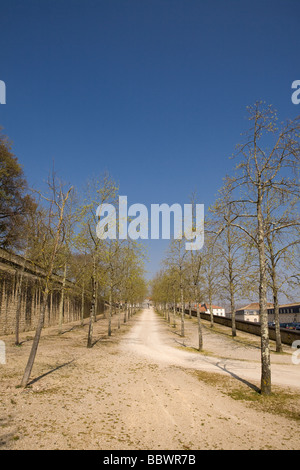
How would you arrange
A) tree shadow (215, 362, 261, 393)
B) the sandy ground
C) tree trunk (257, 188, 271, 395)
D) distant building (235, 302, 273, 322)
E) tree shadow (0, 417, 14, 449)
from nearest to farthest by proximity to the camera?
1. tree shadow (0, 417, 14, 449)
2. the sandy ground
3. tree trunk (257, 188, 271, 395)
4. tree shadow (215, 362, 261, 393)
5. distant building (235, 302, 273, 322)

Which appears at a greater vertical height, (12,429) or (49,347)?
(12,429)

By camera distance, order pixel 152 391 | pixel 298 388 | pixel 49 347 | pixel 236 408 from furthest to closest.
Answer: pixel 49 347
pixel 298 388
pixel 152 391
pixel 236 408

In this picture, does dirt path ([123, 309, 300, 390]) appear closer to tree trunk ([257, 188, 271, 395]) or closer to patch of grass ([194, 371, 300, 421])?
patch of grass ([194, 371, 300, 421])

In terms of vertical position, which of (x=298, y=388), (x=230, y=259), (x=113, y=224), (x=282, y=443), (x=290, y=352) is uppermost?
(x=113, y=224)

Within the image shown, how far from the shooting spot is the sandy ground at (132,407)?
5465 mm

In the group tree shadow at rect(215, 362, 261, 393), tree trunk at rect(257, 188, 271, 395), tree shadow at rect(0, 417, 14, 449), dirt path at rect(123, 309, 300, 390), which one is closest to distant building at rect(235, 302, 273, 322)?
dirt path at rect(123, 309, 300, 390)

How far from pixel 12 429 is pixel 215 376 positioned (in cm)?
827

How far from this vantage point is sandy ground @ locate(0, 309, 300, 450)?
5.46 metres

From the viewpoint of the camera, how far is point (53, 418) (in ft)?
20.6

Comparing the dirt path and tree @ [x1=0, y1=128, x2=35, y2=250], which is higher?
tree @ [x1=0, y1=128, x2=35, y2=250]

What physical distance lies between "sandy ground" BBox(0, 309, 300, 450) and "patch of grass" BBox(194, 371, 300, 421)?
0.20 m

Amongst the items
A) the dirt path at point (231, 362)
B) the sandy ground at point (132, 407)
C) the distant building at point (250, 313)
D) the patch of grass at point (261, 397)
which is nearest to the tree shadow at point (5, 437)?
the sandy ground at point (132, 407)
